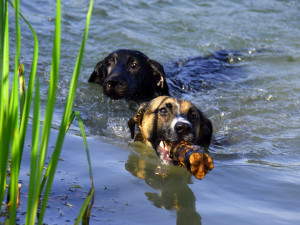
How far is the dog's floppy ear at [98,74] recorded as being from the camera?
25.9ft

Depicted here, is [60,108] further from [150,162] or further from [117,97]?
[150,162]

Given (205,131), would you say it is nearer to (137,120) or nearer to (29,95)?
(137,120)

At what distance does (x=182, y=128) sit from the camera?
193 inches

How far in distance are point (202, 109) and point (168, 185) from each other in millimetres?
3393

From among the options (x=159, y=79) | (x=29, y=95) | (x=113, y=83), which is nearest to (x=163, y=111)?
(x=113, y=83)

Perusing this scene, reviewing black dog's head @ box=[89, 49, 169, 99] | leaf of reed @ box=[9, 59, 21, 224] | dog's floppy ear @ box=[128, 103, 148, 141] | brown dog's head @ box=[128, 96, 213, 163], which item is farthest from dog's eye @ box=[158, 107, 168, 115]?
leaf of reed @ box=[9, 59, 21, 224]

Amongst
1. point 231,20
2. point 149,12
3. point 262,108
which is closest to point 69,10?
point 149,12

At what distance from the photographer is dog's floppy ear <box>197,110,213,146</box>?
229 inches

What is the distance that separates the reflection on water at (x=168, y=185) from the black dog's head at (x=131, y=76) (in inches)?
83.5

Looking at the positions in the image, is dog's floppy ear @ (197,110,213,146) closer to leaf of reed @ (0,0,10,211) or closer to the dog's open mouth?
the dog's open mouth

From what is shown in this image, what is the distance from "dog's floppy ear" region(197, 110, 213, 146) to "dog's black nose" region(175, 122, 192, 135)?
883 mm

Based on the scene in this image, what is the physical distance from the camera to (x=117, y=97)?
7.39 meters

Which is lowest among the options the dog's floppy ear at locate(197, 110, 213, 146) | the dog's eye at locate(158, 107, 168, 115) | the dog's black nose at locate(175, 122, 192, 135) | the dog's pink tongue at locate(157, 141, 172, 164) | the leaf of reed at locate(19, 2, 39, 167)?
the dog's pink tongue at locate(157, 141, 172, 164)

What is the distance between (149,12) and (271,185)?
Result: 8.58 m
